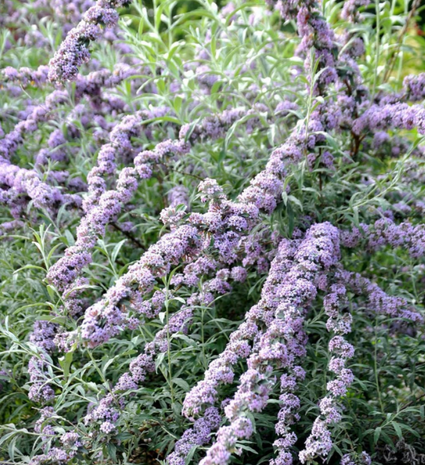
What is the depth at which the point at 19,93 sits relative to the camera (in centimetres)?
505

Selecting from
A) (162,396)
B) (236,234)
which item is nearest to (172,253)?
(236,234)

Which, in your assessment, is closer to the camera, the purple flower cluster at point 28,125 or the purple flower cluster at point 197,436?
the purple flower cluster at point 197,436

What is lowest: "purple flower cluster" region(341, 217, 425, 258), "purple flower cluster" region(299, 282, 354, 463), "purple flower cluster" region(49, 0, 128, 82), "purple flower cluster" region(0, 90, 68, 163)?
"purple flower cluster" region(299, 282, 354, 463)

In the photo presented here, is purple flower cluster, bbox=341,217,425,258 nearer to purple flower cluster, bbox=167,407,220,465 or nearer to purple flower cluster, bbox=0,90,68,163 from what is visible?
purple flower cluster, bbox=167,407,220,465

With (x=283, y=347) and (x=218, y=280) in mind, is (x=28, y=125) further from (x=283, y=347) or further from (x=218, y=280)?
(x=283, y=347)

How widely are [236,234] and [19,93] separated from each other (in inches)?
122

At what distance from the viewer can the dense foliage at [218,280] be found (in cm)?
268

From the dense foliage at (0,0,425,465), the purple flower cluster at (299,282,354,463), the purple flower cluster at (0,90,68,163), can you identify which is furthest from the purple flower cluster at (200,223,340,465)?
the purple flower cluster at (0,90,68,163)

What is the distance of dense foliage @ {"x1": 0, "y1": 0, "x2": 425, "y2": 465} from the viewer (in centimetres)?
268

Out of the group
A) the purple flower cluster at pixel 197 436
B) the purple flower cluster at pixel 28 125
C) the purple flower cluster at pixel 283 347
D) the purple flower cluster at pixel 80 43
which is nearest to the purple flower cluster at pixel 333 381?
the purple flower cluster at pixel 283 347

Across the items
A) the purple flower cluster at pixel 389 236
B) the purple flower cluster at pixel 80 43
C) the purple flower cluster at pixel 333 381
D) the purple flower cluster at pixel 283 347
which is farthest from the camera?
the purple flower cluster at pixel 389 236

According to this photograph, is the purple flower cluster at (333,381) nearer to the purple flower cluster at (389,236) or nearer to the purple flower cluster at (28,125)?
the purple flower cluster at (389,236)

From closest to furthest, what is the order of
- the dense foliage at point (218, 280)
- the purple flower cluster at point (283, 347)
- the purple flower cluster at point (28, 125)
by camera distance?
1. the purple flower cluster at point (283, 347)
2. the dense foliage at point (218, 280)
3. the purple flower cluster at point (28, 125)

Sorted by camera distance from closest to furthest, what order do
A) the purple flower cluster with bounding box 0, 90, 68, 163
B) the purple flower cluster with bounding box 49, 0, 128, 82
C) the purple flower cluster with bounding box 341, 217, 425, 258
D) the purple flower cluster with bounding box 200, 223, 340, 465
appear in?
the purple flower cluster with bounding box 200, 223, 340, 465 < the purple flower cluster with bounding box 49, 0, 128, 82 < the purple flower cluster with bounding box 341, 217, 425, 258 < the purple flower cluster with bounding box 0, 90, 68, 163
